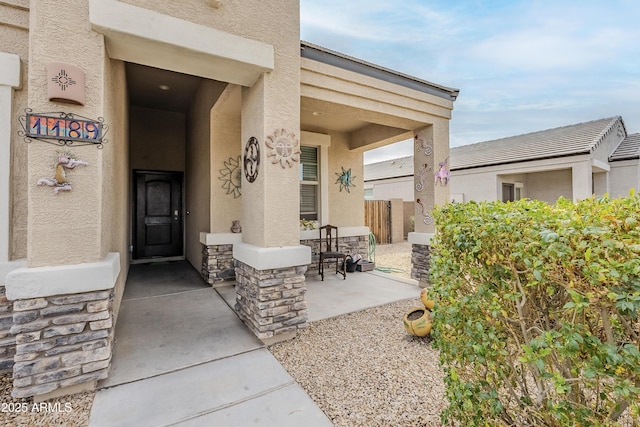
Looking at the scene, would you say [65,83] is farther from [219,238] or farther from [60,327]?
[219,238]

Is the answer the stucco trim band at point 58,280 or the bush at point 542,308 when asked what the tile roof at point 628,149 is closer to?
the bush at point 542,308

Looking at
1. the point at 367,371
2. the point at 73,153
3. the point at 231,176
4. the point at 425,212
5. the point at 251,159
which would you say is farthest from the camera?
the point at 425,212

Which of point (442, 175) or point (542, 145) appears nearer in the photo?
point (442, 175)

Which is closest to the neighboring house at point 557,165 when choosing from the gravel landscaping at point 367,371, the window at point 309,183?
the window at point 309,183

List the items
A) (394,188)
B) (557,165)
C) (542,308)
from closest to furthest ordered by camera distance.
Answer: (542,308), (557,165), (394,188)

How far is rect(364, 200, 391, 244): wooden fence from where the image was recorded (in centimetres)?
1151

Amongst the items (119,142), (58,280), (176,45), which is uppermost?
(176,45)

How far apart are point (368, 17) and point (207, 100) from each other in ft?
10.6

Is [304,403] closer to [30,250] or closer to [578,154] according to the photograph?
[30,250]

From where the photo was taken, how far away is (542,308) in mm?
1332

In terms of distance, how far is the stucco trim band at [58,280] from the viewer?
206cm

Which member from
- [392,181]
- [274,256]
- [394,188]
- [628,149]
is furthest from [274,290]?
[628,149]

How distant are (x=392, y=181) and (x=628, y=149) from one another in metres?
9.88

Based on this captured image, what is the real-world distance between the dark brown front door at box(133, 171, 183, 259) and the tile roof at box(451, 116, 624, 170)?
11.9 metres
